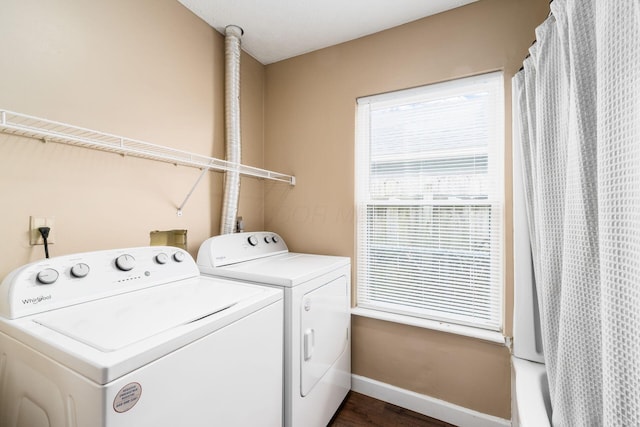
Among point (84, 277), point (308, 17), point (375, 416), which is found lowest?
point (375, 416)

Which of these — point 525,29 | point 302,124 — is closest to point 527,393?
point 525,29

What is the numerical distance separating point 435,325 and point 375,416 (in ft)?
2.39

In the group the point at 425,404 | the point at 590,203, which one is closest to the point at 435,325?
the point at 425,404

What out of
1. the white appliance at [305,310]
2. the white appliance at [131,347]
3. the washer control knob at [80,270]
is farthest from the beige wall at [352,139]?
the washer control knob at [80,270]

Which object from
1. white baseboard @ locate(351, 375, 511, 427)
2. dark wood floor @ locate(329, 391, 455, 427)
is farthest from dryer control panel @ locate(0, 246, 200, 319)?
white baseboard @ locate(351, 375, 511, 427)

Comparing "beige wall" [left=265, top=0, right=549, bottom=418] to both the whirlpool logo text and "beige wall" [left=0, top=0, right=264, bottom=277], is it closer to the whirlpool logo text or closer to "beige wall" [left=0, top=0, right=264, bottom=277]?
"beige wall" [left=0, top=0, right=264, bottom=277]

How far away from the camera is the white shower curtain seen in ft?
1.81

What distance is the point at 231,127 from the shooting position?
197cm

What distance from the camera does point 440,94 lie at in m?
1.85

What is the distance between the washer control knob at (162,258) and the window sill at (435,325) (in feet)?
4.32

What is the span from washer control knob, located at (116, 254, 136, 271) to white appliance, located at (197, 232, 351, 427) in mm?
418

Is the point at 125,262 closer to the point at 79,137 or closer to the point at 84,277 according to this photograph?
the point at 84,277

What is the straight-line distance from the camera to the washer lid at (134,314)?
30.7 inches

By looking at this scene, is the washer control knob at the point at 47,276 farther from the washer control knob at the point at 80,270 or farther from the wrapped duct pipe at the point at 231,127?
the wrapped duct pipe at the point at 231,127
